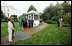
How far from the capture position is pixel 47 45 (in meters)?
4.47

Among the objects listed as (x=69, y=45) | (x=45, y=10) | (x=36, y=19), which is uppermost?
(x=45, y=10)

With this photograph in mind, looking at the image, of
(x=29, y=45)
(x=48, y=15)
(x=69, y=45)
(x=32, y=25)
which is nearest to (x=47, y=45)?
(x=29, y=45)

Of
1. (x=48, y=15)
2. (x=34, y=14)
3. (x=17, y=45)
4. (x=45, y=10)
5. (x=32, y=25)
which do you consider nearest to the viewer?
(x=17, y=45)

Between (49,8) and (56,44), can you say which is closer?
(56,44)

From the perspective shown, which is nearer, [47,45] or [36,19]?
[47,45]

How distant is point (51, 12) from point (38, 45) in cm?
2635

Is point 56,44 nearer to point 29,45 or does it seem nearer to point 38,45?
point 38,45

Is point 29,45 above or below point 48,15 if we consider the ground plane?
below

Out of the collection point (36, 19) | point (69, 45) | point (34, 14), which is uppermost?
point (34, 14)

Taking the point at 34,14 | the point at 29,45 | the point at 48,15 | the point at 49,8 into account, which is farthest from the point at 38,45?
the point at 49,8

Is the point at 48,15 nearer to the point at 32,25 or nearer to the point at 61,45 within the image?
the point at 32,25

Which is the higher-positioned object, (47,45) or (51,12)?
(51,12)

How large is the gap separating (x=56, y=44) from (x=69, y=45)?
0.77 metres

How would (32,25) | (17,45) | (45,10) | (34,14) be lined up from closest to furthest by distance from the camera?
1. (17,45)
2. (32,25)
3. (34,14)
4. (45,10)
